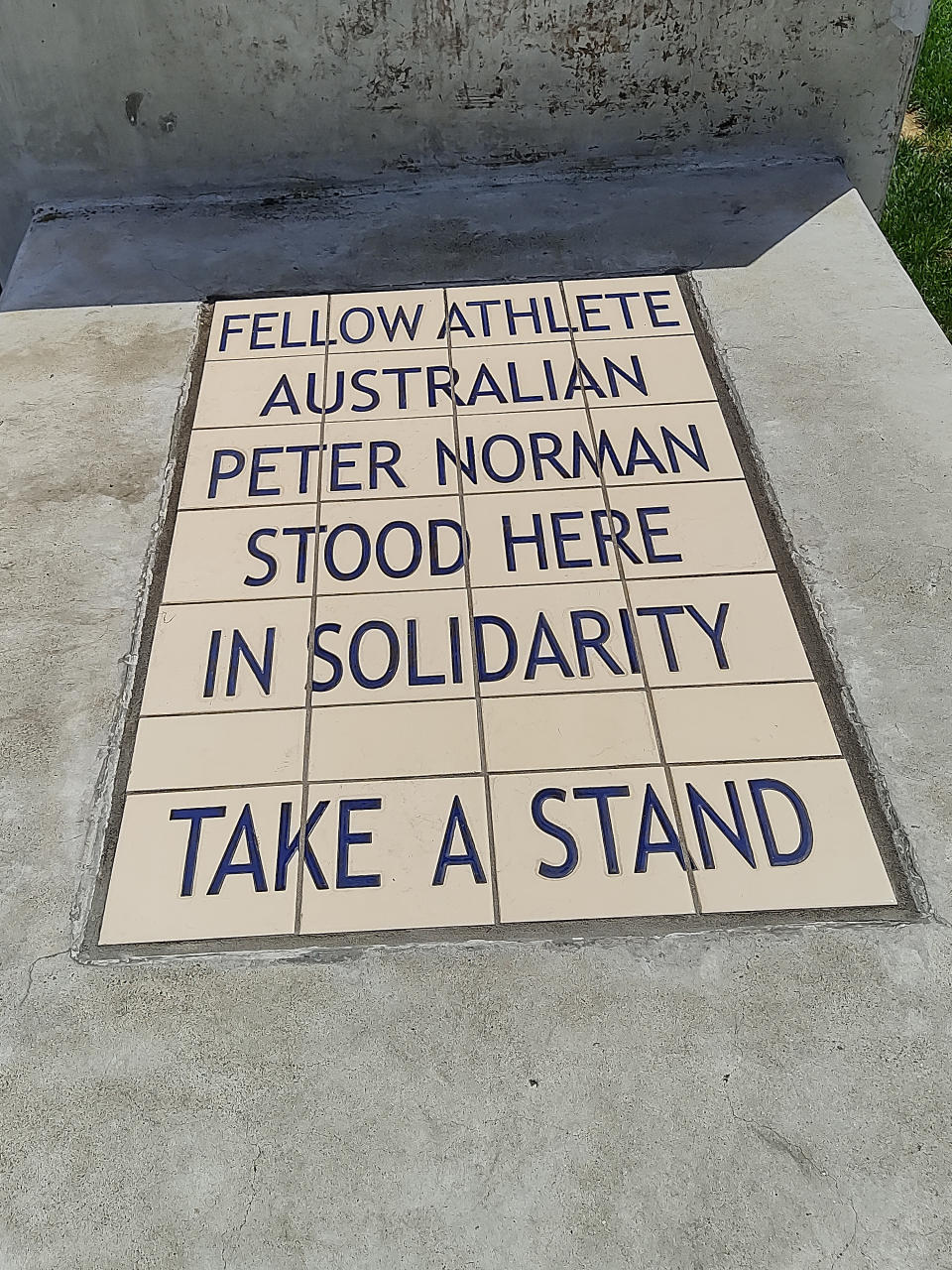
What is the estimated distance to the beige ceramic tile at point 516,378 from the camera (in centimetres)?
374

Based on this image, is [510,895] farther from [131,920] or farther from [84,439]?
[84,439]

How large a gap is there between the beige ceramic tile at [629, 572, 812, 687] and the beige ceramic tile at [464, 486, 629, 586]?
0.17 meters

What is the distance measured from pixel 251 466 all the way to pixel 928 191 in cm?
397

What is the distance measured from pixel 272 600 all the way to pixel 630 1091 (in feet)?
5.18

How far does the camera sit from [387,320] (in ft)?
13.6

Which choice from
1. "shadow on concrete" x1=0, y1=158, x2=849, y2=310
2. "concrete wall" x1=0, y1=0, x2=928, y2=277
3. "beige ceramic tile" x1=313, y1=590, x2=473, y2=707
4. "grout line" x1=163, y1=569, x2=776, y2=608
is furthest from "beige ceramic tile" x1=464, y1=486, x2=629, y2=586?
"concrete wall" x1=0, y1=0, x2=928, y2=277

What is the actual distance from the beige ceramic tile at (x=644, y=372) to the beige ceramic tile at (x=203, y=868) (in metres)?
1.76

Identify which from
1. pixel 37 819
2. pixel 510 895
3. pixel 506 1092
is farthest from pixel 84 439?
pixel 506 1092

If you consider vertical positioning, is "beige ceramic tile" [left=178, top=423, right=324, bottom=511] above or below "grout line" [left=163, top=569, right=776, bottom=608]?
above

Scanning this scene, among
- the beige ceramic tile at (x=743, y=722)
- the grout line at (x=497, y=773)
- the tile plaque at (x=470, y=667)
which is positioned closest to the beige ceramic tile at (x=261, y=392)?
the tile plaque at (x=470, y=667)

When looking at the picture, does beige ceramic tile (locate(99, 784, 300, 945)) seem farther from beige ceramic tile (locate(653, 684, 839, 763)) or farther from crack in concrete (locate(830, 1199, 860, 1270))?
crack in concrete (locate(830, 1199, 860, 1270))

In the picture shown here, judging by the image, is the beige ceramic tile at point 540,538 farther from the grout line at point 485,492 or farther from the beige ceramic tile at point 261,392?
the beige ceramic tile at point 261,392

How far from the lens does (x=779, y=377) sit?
149 inches

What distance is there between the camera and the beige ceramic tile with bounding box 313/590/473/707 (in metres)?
2.84
